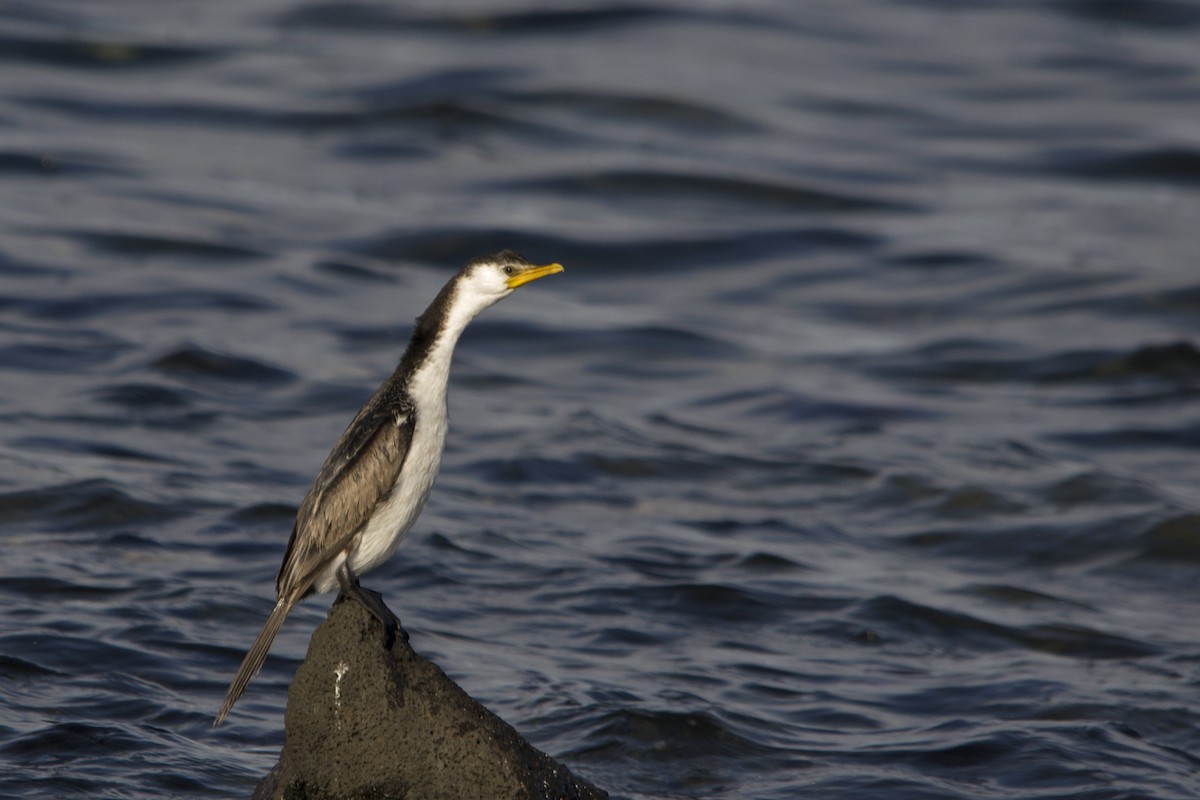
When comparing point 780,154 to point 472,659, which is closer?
point 472,659

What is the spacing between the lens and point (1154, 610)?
40.2 feet

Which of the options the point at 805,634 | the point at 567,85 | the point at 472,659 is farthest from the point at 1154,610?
the point at 567,85

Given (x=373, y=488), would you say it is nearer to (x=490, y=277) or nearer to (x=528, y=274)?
(x=490, y=277)

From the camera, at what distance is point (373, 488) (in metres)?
7.09

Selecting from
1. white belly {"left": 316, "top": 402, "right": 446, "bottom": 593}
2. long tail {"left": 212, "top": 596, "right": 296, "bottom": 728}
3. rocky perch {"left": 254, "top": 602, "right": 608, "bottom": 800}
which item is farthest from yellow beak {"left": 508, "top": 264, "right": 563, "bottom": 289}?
long tail {"left": 212, "top": 596, "right": 296, "bottom": 728}

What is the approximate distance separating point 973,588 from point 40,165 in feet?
43.4

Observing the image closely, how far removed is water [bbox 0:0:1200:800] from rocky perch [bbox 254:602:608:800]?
64.5 inches

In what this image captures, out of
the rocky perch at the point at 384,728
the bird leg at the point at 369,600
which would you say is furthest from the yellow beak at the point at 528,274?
the rocky perch at the point at 384,728

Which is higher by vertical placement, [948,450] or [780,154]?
[780,154]

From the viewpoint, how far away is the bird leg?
6.94 meters

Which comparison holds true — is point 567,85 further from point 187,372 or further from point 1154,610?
point 1154,610

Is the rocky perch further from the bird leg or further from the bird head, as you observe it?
the bird head

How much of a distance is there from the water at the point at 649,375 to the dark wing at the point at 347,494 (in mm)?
1938

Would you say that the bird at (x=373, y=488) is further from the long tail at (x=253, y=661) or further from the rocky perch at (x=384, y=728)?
the rocky perch at (x=384, y=728)
